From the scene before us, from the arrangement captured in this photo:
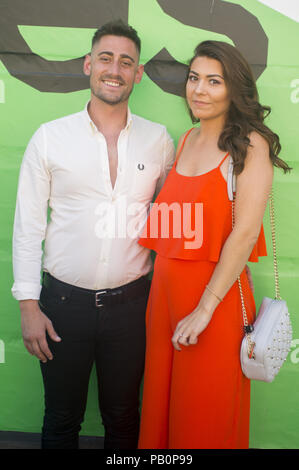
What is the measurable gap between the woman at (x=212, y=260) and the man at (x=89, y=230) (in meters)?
0.16

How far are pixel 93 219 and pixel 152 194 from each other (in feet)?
0.91

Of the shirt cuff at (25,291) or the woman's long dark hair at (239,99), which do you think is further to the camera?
the shirt cuff at (25,291)

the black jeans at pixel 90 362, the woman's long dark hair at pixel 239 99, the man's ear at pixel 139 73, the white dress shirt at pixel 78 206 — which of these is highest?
the man's ear at pixel 139 73

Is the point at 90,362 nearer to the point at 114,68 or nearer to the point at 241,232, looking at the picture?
the point at 241,232

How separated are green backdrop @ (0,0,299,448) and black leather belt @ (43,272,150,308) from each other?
0.48 meters

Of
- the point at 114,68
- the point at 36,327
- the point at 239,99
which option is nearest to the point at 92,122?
the point at 114,68

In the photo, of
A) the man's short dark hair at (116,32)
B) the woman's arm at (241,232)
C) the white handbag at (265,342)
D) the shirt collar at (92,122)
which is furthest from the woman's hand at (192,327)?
the man's short dark hair at (116,32)

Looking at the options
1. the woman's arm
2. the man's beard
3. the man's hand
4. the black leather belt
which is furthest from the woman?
the man's hand

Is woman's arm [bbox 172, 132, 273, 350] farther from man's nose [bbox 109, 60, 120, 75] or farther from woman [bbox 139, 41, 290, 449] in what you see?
man's nose [bbox 109, 60, 120, 75]

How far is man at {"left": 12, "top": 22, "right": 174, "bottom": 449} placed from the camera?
1.65 meters

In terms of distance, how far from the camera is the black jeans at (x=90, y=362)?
1.69 metres

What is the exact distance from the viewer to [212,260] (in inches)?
58.0

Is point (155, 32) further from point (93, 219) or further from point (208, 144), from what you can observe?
point (93, 219)

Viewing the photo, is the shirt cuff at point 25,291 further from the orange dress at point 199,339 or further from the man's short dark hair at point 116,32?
the man's short dark hair at point 116,32
